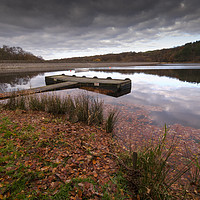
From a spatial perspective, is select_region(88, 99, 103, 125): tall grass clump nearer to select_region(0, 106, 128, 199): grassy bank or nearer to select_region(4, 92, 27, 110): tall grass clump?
select_region(0, 106, 128, 199): grassy bank

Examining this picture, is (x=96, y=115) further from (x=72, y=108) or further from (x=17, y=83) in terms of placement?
(x=17, y=83)

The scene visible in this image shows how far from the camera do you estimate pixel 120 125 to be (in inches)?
264

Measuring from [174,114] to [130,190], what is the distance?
25.3ft

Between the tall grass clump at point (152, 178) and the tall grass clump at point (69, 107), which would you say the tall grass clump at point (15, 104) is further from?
the tall grass clump at point (152, 178)

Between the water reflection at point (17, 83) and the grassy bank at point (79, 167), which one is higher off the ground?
the water reflection at point (17, 83)

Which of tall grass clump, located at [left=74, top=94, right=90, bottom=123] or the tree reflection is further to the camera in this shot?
the tree reflection

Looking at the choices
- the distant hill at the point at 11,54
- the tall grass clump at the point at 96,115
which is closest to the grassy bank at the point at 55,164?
the tall grass clump at the point at 96,115

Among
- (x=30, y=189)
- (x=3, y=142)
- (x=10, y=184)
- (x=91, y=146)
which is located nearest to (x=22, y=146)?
(x=3, y=142)

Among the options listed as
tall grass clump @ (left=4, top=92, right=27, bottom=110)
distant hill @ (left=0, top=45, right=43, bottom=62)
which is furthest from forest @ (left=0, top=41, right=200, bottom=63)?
tall grass clump @ (left=4, top=92, right=27, bottom=110)

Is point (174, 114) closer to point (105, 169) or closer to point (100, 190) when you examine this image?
point (105, 169)

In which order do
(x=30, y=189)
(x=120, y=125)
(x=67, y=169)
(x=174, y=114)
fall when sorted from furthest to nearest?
(x=174, y=114) < (x=120, y=125) < (x=67, y=169) < (x=30, y=189)

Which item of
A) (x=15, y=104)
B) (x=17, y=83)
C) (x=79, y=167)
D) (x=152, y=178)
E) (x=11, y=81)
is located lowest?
(x=79, y=167)

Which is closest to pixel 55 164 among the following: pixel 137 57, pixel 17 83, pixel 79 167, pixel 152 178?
pixel 79 167

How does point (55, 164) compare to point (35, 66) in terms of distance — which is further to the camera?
point (35, 66)
